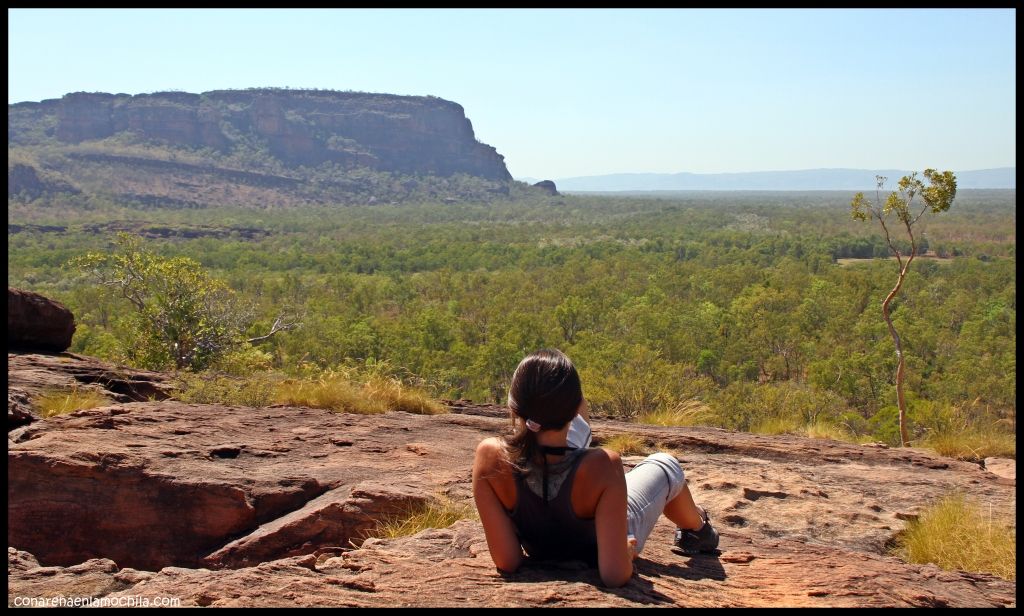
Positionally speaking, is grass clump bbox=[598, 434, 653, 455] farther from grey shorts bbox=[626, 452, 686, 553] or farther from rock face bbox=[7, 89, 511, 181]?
rock face bbox=[7, 89, 511, 181]

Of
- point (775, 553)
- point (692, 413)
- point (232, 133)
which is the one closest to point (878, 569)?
point (775, 553)

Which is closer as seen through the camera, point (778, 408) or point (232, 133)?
point (778, 408)

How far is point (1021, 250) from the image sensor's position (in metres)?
3.01

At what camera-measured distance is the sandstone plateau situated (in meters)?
3.07

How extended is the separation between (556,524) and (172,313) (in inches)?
351

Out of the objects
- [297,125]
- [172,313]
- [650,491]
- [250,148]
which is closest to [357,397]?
[650,491]

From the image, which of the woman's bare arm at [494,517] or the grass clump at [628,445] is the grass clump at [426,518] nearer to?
the woman's bare arm at [494,517]

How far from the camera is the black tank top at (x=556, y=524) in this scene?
308 cm

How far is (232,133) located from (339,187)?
23906mm

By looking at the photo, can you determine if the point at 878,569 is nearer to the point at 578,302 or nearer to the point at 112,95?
the point at 578,302

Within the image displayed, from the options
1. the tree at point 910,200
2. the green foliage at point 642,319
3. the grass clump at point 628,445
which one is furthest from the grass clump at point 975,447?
the grass clump at point 628,445

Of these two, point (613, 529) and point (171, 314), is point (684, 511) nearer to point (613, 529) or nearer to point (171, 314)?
point (613, 529)

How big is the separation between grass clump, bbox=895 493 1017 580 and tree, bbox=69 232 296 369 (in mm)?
8611

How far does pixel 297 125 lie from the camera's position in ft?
492
